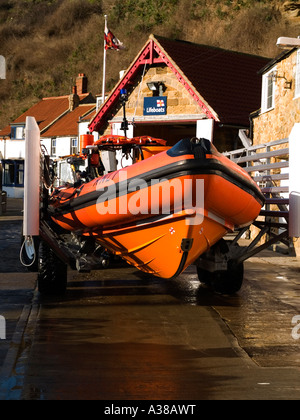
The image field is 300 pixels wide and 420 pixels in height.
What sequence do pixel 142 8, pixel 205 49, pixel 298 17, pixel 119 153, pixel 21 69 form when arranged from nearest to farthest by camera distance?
pixel 119 153 < pixel 205 49 < pixel 298 17 < pixel 142 8 < pixel 21 69

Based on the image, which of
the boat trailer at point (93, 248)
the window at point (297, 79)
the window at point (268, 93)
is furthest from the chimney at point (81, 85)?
the boat trailer at point (93, 248)

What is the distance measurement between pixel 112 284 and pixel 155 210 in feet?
10.2

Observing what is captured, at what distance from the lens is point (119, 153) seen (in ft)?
32.2

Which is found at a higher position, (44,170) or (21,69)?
(21,69)

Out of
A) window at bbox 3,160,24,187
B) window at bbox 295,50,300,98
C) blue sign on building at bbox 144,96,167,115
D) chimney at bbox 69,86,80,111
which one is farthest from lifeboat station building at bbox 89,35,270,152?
chimney at bbox 69,86,80,111

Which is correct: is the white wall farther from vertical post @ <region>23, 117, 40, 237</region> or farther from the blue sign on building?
vertical post @ <region>23, 117, 40, 237</region>

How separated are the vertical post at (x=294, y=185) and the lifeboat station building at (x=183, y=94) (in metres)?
14.7

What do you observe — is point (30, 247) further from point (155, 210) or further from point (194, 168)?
point (194, 168)

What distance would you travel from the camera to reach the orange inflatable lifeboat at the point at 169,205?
7086 millimetres

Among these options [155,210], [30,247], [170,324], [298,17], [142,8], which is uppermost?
[142,8]

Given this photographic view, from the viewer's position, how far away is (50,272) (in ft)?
28.6

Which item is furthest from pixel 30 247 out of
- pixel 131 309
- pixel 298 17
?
pixel 298 17

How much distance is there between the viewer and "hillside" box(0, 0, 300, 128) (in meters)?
55.5

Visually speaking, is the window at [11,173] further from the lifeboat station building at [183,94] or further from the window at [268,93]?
the window at [268,93]
